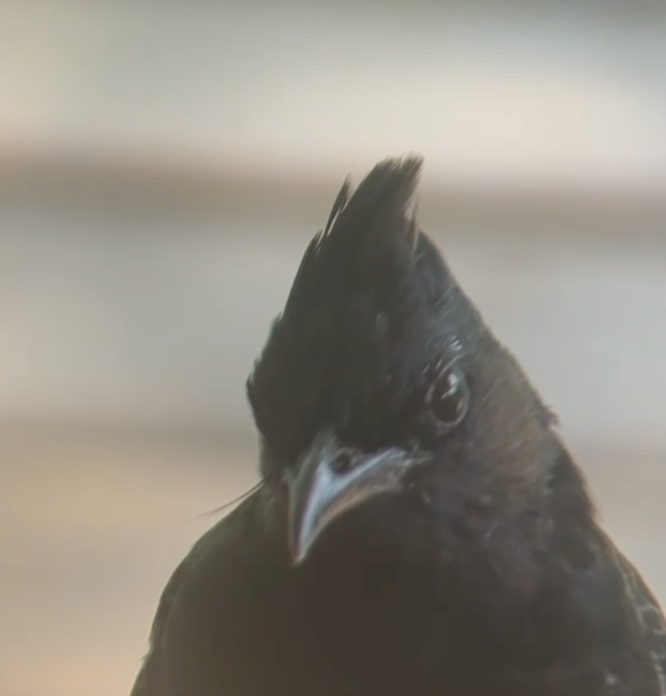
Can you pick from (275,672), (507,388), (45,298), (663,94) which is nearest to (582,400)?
(507,388)

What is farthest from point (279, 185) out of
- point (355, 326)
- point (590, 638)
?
point (590, 638)

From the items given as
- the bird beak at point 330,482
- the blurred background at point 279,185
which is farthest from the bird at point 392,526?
the blurred background at point 279,185

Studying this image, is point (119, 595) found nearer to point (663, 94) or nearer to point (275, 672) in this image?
point (275, 672)

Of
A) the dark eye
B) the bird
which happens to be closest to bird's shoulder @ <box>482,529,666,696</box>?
the bird

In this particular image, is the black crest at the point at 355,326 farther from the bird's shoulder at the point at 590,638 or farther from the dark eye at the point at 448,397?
the bird's shoulder at the point at 590,638

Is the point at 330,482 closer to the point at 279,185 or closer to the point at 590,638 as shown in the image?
the point at 590,638

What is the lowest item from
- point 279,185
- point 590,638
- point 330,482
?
point 590,638
